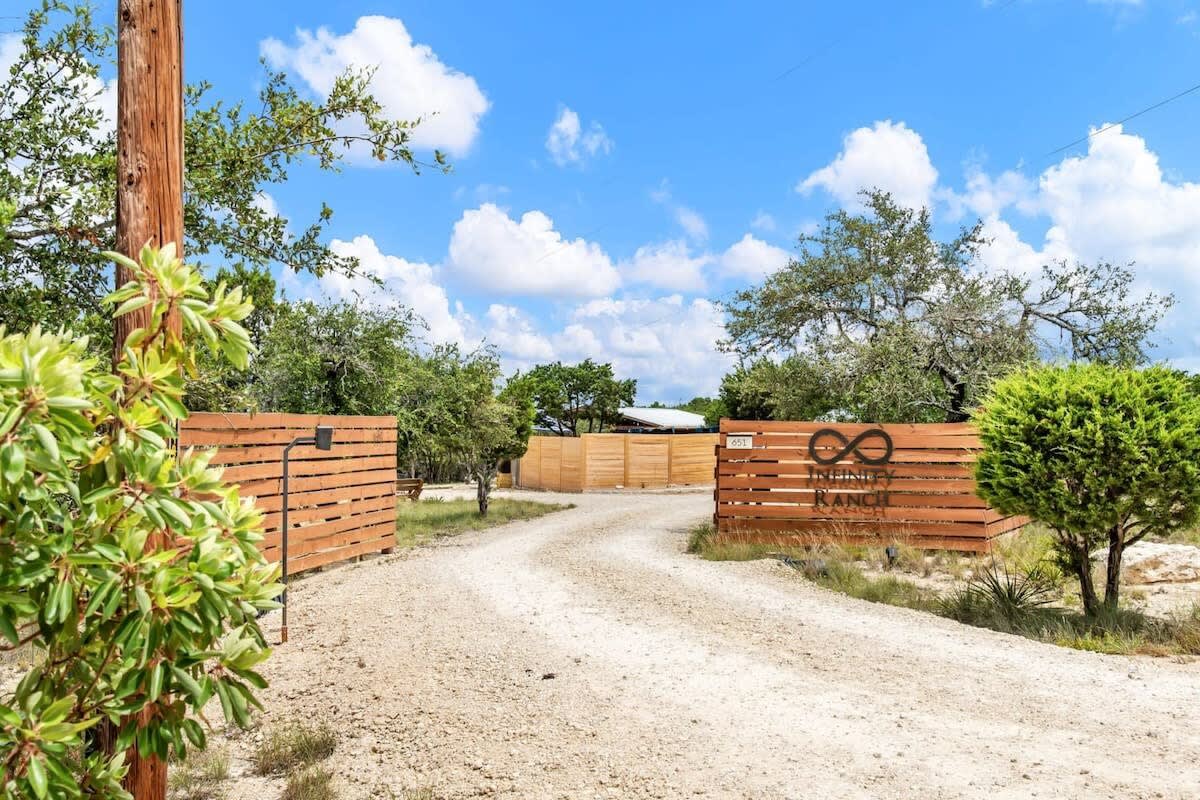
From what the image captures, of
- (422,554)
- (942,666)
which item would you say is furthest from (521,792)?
(422,554)

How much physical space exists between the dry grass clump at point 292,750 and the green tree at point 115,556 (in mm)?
2264

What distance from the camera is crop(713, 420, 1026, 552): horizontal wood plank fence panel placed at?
11969mm

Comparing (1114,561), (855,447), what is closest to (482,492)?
(855,447)

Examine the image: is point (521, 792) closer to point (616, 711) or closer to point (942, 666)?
point (616, 711)

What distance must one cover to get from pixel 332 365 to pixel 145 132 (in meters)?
11.4

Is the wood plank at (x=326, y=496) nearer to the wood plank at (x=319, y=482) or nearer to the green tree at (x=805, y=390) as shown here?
the wood plank at (x=319, y=482)

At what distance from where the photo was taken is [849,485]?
12250 millimetres

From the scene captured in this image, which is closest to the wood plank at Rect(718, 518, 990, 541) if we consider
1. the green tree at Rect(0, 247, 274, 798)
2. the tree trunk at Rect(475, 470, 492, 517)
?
the tree trunk at Rect(475, 470, 492, 517)

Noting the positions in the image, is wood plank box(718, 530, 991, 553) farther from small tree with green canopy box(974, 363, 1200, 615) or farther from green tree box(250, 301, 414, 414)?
green tree box(250, 301, 414, 414)

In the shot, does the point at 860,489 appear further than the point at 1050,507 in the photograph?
Yes

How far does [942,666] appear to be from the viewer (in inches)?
236

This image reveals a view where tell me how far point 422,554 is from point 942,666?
8.05 metres

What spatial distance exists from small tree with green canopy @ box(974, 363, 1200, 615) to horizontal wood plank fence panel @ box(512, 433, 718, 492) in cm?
1943

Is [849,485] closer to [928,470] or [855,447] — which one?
[855,447]
